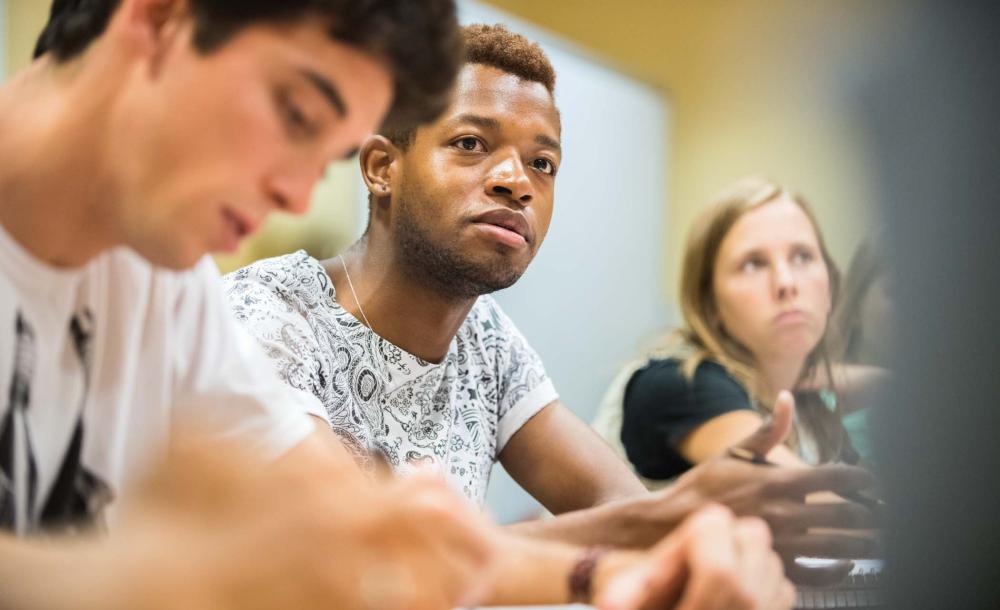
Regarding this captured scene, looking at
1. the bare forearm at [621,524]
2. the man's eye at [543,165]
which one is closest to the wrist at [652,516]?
the bare forearm at [621,524]

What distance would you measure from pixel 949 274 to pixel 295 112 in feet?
1.23

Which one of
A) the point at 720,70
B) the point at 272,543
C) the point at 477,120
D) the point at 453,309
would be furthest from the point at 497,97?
the point at 720,70

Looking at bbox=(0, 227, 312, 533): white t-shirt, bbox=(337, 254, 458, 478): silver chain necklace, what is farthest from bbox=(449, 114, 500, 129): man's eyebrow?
bbox=(0, 227, 312, 533): white t-shirt

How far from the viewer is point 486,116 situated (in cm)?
114

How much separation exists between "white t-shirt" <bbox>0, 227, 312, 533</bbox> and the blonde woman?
0.81m

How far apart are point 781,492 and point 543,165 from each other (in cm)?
51

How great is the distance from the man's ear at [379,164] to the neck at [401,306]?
0.09 meters

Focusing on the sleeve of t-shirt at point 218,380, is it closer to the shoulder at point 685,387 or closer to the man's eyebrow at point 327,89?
the man's eyebrow at point 327,89

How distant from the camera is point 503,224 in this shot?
112 cm

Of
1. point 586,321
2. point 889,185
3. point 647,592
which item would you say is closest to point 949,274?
point 889,185

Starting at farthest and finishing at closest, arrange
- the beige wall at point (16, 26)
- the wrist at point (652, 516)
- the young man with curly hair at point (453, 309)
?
the beige wall at point (16, 26) < the young man with curly hair at point (453, 309) < the wrist at point (652, 516)

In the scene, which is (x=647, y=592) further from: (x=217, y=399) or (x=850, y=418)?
(x=850, y=418)

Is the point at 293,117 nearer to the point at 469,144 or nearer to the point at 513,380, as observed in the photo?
the point at 469,144

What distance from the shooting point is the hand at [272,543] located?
1.12 feet
